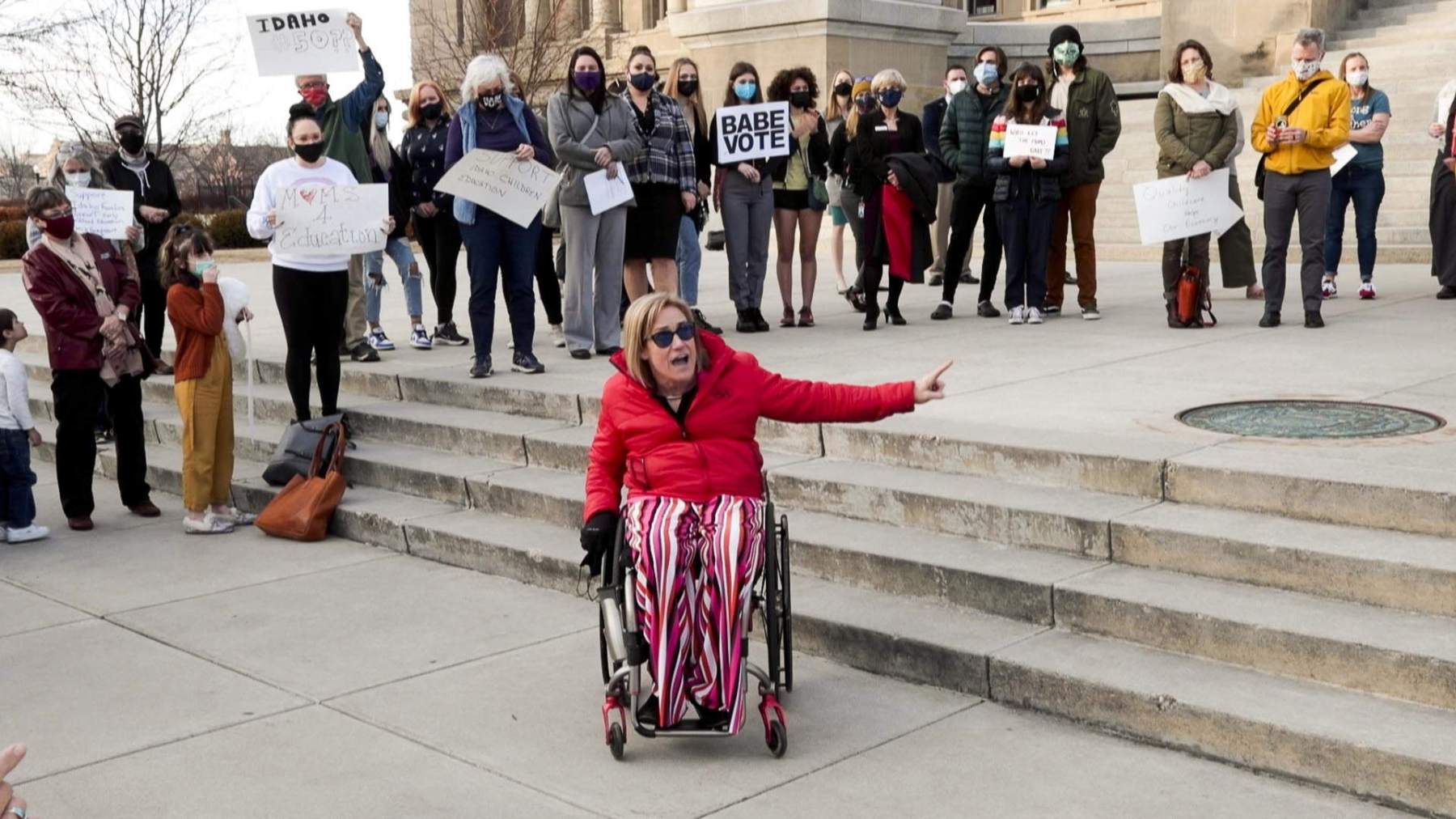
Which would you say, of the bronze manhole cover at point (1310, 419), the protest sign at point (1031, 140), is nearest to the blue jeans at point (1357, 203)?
the protest sign at point (1031, 140)

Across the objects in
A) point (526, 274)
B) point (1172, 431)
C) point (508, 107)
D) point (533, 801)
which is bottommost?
point (533, 801)

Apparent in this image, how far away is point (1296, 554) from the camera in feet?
17.5

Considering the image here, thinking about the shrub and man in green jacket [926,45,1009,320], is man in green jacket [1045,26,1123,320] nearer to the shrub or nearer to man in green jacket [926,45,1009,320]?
man in green jacket [926,45,1009,320]

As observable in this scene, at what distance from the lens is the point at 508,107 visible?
32.3ft

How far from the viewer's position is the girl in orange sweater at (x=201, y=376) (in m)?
7.98

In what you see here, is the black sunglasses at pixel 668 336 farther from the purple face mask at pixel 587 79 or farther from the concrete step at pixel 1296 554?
the purple face mask at pixel 587 79

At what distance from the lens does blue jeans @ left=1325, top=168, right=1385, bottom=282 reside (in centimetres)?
1210

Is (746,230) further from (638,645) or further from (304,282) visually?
(638,645)

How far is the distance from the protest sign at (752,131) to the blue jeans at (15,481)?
16.2 ft

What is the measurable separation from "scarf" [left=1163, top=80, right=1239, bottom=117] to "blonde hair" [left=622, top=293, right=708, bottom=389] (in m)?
6.57

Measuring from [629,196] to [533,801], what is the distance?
5886 mm

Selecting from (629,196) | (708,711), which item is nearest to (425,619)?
(708,711)

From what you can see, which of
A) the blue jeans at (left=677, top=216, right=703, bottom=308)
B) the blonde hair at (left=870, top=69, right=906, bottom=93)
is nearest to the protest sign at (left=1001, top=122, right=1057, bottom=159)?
the blonde hair at (left=870, top=69, right=906, bottom=93)

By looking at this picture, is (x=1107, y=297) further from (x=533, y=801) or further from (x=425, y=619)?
(x=533, y=801)
